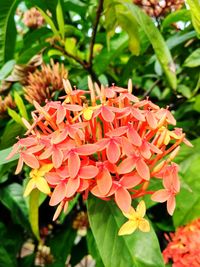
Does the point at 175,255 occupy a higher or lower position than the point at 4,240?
higher

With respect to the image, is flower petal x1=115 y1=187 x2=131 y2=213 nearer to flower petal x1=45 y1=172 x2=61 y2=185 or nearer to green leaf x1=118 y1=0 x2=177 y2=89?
flower petal x1=45 y1=172 x2=61 y2=185

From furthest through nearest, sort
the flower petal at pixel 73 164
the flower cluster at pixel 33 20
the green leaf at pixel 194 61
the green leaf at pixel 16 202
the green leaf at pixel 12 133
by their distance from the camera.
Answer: the flower cluster at pixel 33 20 → the green leaf at pixel 16 202 → the green leaf at pixel 194 61 → the green leaf at pixel 12 133 → the flower petal at pixel 73 164

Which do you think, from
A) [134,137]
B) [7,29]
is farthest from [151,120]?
[7,29]

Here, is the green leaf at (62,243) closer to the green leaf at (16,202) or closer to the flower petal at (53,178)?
the green leaf at (16,202)

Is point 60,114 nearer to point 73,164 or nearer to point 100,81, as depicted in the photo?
point 73,164

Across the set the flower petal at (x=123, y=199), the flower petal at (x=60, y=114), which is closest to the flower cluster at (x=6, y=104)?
the flower petal at (x=60, y=114)

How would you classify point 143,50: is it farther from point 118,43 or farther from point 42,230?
point 42,230

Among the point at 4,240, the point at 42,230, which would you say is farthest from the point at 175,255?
the point at 42,230
